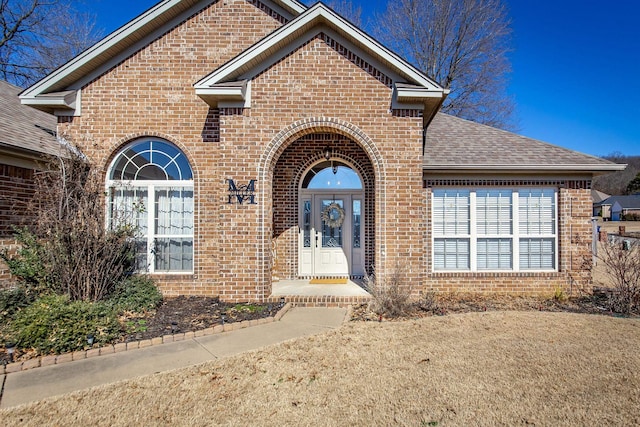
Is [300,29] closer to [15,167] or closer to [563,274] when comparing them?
[15,167]

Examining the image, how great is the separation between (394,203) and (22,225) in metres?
7.98

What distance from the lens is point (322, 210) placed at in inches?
392

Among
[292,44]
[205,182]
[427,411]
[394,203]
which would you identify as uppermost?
[292,44]

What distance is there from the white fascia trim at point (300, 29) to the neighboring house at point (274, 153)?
23 mm

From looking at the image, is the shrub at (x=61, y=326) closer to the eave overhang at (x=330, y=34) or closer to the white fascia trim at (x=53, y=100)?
the eave overhang at (x=330, y=34)

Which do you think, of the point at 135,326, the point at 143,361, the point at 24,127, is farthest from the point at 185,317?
the point at 24,127

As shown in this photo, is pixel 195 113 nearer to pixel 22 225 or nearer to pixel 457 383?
pixel 22 225

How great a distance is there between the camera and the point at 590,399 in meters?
3.79

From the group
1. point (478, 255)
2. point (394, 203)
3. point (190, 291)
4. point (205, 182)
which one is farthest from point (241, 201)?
point (478, 255)

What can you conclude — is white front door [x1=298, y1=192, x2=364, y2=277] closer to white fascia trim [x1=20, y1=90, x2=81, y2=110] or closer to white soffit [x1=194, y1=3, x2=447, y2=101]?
white soffit [x1=194, y1=3, x2=447, y2=101]

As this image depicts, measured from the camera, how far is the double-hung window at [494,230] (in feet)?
28.5

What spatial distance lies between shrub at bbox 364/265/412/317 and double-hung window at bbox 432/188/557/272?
1884mm

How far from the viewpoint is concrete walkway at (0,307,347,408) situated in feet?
13.4

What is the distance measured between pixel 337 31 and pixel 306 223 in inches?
194
